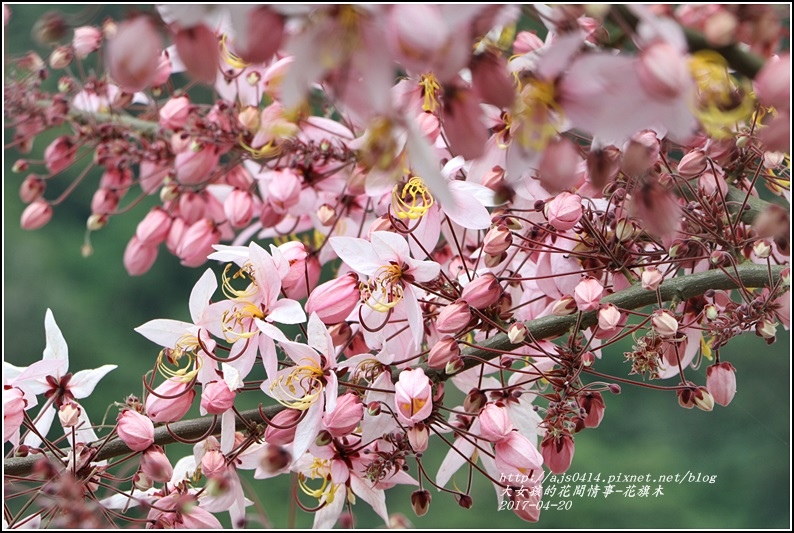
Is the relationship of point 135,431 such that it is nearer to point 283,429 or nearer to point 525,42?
point 283,429

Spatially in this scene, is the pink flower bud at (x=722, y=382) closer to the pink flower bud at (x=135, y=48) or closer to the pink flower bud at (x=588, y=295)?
the pink flower bud at (x=588, y=295)

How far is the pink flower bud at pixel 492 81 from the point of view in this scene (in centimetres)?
18

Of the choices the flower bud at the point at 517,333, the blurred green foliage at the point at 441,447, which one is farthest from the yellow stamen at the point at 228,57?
the blurred green foliage at the point at 441,447

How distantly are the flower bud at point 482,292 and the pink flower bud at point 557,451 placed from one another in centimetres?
7

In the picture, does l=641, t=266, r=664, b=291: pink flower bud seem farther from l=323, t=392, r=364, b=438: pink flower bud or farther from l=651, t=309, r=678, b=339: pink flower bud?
l=323, t=392, r=364, b=438: pink flower bud

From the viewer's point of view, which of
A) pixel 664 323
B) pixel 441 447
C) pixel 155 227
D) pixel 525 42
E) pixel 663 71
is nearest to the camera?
pixel 663 71

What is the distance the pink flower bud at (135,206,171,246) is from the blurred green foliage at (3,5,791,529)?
0.86 ft

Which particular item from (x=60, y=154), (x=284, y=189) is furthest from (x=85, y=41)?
(x=284, y=189)

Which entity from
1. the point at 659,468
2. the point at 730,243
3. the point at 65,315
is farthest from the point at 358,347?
the point at 65,315

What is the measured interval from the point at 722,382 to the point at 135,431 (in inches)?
10.2

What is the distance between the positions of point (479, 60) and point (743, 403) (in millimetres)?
681

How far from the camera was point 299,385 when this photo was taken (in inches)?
13.5

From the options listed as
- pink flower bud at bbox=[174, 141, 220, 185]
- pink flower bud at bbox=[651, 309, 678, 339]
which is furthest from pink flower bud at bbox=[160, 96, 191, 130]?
pink flower bud at bbox=[651, 309, 678, 339]

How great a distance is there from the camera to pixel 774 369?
2.74ft
